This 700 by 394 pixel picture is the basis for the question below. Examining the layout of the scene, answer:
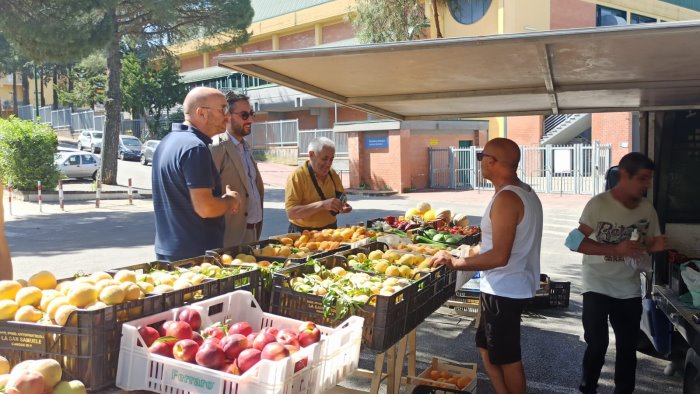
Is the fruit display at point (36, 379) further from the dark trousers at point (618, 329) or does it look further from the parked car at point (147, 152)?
the parked car at point (147, 152)

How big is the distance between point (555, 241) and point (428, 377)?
31.1ft

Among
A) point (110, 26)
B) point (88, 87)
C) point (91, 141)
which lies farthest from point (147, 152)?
point (110, 26)

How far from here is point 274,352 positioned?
95.2 inches

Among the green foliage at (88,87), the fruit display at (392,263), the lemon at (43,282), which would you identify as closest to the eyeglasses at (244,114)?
the fruit display at (392,263)

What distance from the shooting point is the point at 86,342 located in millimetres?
2490

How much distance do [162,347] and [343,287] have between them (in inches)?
45.1

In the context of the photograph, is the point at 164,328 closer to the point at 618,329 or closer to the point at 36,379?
the point at 36,379

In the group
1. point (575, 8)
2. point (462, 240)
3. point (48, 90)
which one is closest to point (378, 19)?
point (575, 8)

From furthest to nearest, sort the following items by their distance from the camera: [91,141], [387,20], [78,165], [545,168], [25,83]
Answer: [25,83]
[91,141]
[387,20]
[78,165]
[545,168]

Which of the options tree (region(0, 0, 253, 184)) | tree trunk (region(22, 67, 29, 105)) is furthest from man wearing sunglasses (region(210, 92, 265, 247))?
tree trunk (region(22, 67, 29, 105))

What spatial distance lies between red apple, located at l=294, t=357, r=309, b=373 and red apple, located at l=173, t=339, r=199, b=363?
0.40m

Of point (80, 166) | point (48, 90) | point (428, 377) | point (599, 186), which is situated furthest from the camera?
point (48, 90)

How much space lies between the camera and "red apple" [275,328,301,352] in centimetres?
258

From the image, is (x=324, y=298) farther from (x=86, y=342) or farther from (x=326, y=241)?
(x=326, y=241)
